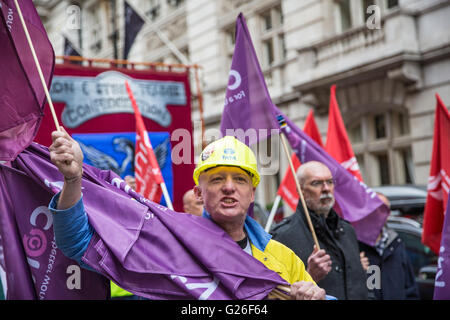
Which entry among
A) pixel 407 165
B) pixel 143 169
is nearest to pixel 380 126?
pixel 407 165

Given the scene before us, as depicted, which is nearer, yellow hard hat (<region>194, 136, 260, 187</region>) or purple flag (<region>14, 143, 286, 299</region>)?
purple flag (<region>14, 143, 286, 299</region>)

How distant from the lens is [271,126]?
404 centimetres

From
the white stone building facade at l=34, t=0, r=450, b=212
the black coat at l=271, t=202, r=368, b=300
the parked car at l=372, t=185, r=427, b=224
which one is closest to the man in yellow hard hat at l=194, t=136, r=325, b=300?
the black coat at l=271, t=202, r=368, b=300

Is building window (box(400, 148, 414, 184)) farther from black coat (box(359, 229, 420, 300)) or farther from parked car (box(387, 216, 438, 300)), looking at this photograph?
black coat (box(359, 229, 420, 300))

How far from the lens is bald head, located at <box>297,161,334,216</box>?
4.15m

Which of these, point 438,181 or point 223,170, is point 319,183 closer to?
point 438,181

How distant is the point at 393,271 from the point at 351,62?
8.36 m

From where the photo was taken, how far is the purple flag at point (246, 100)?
4.07 metres

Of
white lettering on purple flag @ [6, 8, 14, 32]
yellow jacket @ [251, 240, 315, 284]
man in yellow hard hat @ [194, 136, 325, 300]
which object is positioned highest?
white lettering on purple flag @ [6, 8, 14, 32]

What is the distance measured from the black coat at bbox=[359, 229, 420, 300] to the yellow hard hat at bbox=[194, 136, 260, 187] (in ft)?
9.10

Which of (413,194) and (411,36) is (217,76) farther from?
(413,194)

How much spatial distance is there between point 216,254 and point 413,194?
5.76 metres

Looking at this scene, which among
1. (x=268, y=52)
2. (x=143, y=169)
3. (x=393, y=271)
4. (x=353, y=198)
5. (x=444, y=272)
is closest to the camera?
(x=444, y=272)
